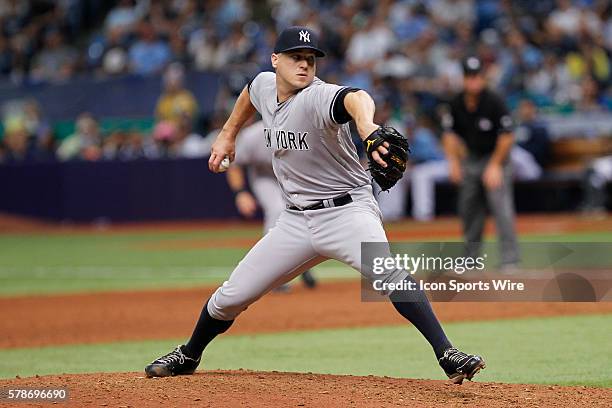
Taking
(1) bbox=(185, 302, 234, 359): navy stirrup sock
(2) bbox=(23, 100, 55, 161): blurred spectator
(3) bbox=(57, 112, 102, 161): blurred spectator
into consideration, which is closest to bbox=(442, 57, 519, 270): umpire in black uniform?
(1) bbox=(185, 302, 234, 359): navy stirrup sock

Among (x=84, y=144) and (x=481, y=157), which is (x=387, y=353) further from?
(x=84, y=144)

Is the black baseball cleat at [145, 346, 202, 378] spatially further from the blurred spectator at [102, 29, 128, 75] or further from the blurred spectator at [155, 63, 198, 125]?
the blurred spectator at [102, 29, 128, 75]

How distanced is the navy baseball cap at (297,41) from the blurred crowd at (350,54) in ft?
41.2

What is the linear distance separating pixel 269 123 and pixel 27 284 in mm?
8151

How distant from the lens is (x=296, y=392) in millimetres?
5816

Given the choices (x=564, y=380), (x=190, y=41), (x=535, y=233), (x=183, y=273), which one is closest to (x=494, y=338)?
(x=564, y=380)

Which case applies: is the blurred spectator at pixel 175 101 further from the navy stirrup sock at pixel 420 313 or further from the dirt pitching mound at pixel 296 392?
the navy stirrup sock at pixel 420 313

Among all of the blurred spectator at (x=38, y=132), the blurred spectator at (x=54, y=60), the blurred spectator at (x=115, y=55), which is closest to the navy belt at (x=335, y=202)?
the blurred spectator at (x=38, y=132)

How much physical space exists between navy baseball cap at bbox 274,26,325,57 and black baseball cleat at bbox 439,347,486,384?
5.76 ft

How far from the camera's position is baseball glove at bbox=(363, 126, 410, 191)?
530 centimetres

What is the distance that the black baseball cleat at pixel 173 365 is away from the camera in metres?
6.34

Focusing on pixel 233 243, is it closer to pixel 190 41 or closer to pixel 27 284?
pixel 27 284

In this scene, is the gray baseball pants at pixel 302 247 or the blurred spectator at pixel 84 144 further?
the blurred spectator at pixel 84 144

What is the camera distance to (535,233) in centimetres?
1691
